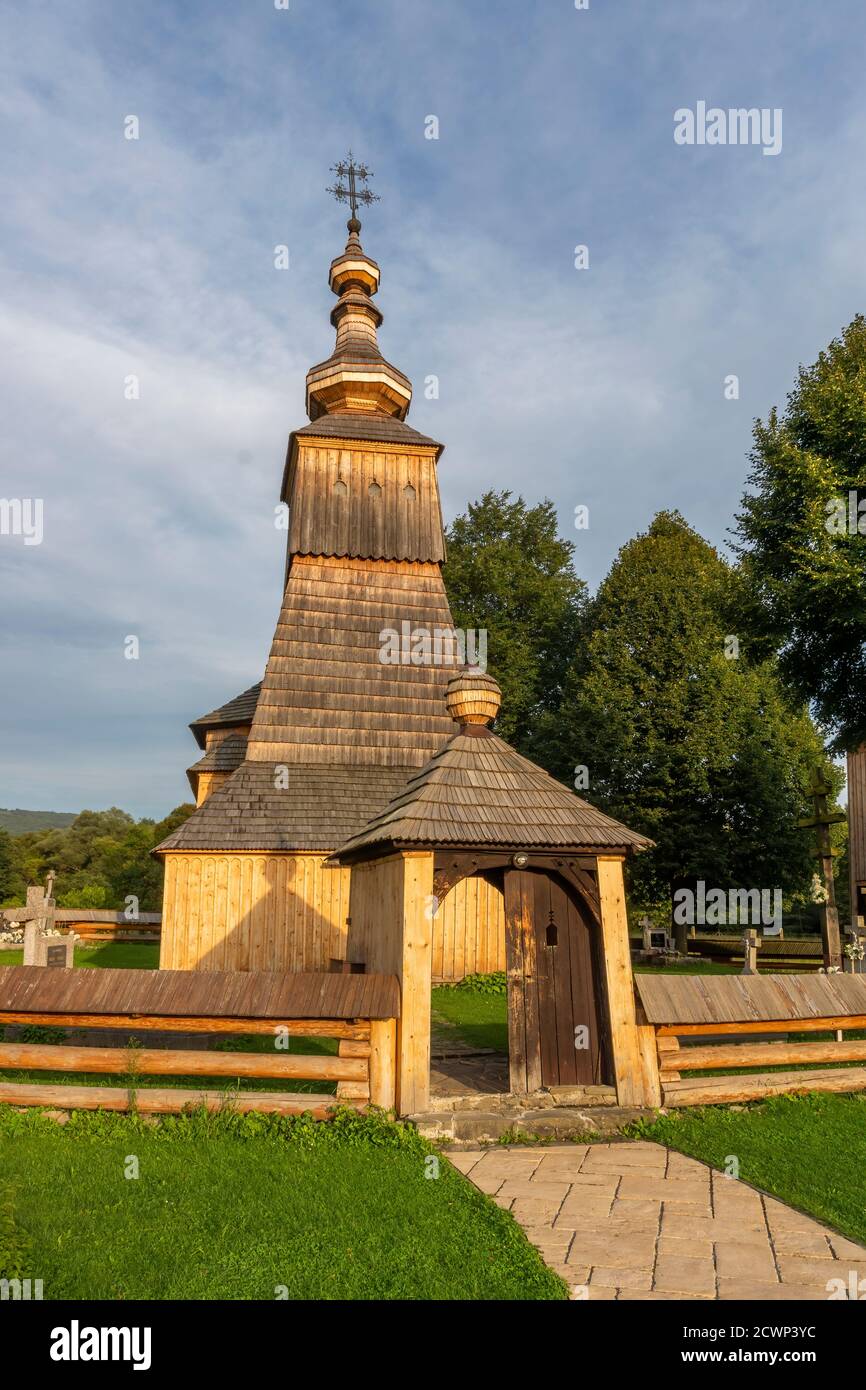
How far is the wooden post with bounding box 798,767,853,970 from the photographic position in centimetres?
1733

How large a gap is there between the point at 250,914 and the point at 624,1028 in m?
11.8

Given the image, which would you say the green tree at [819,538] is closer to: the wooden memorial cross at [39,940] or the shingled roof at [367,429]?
the shingled roof at [367,429]

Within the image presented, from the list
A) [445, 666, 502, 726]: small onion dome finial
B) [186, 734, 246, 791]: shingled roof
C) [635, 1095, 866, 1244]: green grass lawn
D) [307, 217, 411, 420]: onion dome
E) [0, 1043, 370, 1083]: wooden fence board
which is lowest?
[635, 1095, 866, 1244]: green grass lawn

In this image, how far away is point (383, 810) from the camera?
38.2ft

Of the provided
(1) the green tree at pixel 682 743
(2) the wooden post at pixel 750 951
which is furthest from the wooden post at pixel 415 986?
(1) the green tree at pixel 682 743

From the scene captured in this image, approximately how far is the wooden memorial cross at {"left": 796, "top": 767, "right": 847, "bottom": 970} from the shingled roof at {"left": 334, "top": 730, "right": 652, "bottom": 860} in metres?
9.16

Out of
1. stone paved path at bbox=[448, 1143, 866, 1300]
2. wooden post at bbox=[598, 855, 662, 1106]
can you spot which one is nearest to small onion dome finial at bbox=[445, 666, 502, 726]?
wooden post at bbox=[598, 855, 662, 1106]

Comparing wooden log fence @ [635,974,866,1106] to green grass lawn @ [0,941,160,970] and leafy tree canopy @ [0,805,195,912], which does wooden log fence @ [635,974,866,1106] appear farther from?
leafy tree canopy @ [0,805,195,912]

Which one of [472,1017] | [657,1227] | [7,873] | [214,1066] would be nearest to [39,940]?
[472,1017]

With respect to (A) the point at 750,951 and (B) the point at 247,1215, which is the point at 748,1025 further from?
(A) the point at 750,951

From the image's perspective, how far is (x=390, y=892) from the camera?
989cm

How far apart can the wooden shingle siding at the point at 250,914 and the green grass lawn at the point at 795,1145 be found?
36.6 ft
